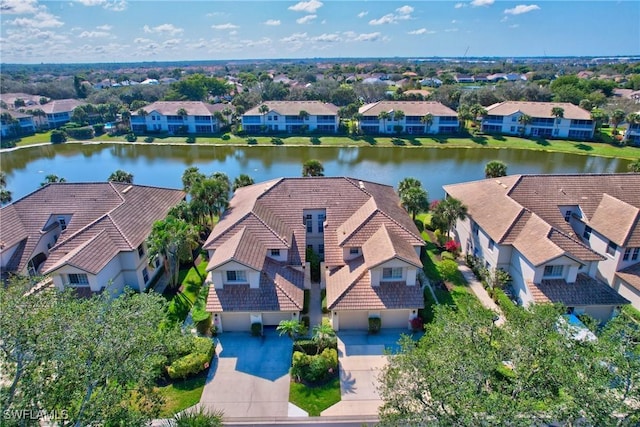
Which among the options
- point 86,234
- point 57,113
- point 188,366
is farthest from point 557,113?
point 57,113

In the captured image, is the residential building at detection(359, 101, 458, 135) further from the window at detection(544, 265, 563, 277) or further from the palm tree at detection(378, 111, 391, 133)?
the window at detection(544, 265, 563, 277)

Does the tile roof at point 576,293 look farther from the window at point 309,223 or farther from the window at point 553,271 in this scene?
the window at point 309,223

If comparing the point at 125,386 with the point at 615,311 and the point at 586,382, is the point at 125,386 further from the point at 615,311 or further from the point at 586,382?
the point at 615,311

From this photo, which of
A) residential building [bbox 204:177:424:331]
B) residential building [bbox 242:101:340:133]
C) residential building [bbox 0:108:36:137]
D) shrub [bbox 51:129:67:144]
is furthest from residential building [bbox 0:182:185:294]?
residential building [bbox 0:108:36:137]

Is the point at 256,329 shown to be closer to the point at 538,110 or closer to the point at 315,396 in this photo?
the point at 315,396

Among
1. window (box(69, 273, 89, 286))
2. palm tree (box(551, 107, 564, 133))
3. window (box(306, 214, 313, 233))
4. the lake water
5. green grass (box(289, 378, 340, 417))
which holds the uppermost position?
palm tree (box(551, 107, 564, 133))
